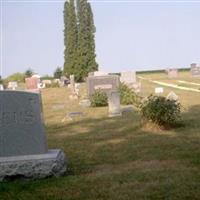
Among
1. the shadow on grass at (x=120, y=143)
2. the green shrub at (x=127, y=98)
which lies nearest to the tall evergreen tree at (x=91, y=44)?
the green shrub at (x=127, y=98)

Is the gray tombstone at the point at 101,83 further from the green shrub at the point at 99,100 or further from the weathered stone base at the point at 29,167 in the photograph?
the weathered stone base at the point at 29,167

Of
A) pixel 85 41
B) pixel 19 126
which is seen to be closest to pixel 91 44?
pixel 85 41

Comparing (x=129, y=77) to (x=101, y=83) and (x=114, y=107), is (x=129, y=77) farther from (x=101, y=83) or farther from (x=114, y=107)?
(x=114, y=107)

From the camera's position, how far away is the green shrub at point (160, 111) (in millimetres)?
12495

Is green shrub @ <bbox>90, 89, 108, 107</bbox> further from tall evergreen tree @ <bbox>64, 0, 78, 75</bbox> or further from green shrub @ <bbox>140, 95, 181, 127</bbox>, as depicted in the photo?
tall evergreen tree @ <bbox>64, 0, 78, 75</bbox>

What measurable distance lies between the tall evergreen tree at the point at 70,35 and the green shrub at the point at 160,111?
35991mm

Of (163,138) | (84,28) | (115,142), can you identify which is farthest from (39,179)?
(84,28)

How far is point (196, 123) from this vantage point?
13.3 m

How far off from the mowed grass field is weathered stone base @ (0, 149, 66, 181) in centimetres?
17

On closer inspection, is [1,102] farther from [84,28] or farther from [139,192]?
[84,28]

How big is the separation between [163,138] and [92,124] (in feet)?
14.0

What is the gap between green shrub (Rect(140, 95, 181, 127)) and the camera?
12.5 metres

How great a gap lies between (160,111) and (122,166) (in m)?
4.89

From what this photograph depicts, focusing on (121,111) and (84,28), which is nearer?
(121,111)
